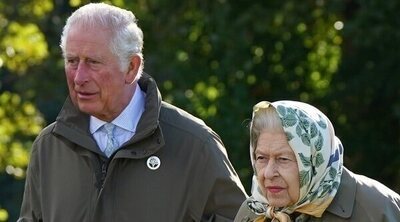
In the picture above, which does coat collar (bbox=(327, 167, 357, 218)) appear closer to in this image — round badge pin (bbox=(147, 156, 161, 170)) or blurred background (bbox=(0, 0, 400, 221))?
round badge pin (bbox=(147, 156, 161, 170))

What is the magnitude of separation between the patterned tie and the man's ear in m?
0.19

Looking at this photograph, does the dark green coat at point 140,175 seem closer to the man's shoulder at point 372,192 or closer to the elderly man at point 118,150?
the elderly man at point 118,150

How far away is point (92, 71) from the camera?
5.30 m

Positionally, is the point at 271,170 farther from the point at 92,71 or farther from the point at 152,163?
the point at 92,71

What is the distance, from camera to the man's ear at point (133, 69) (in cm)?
543

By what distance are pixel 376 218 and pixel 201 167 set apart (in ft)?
3.47

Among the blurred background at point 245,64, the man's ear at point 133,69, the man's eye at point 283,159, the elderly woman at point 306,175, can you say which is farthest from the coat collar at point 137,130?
the blurred background at point 245,64

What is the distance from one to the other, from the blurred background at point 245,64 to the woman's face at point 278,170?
6.08 m

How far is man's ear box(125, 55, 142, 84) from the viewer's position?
5.43 m

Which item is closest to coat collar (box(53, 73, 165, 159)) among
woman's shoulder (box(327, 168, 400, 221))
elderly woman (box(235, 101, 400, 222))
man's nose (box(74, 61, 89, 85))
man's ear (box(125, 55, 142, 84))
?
man's ear (box(125, 55, 142, 84))

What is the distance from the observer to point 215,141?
5.57 meters

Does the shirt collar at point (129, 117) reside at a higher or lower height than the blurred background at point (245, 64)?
higher

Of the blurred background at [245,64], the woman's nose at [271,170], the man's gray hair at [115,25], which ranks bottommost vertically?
the blurred background at [245,64]

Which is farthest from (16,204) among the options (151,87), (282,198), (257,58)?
(282,198)
